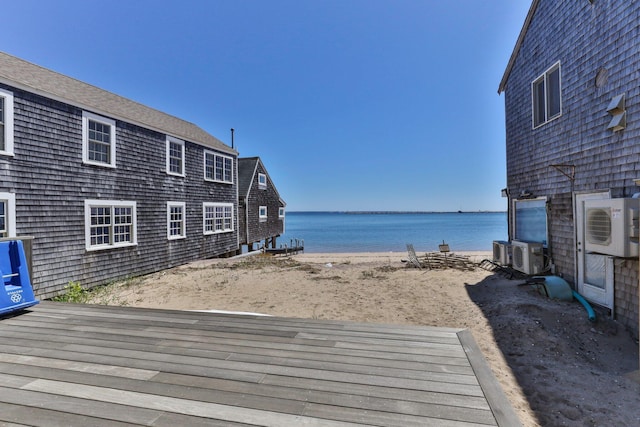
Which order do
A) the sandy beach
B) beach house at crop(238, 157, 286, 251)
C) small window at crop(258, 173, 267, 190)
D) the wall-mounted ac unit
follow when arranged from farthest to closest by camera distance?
1. small window at crop(258, 173, 267, 190)
2. beach house at crop(238, 157, 286, 251)
3. the wall-mounted ac unit
4. the sandy beach

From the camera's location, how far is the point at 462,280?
1059 centimetres

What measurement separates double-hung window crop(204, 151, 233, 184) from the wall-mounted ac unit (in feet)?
40.5

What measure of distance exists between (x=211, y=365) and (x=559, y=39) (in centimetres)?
985

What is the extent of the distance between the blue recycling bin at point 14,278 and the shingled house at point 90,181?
4.20 m

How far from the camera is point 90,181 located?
974 cm

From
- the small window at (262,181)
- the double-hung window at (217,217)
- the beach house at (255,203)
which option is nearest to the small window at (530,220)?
the double-hung window at (217,217)

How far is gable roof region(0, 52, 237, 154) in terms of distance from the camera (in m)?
8.22

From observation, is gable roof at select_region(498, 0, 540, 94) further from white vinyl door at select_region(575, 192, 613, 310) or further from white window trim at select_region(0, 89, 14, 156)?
white window trim at select_region(0, 89, 14, 156)

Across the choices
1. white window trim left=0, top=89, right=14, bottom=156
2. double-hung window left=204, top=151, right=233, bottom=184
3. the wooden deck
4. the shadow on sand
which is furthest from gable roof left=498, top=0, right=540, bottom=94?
white window trim left=0, top=89, right=14, bottom=156

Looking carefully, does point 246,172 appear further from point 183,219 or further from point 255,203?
point 183,219

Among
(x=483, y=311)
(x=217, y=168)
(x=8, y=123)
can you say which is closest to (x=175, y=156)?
(x=217, y=168)

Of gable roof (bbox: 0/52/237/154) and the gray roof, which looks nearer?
gable roof (bbox: 0/52/237/154)

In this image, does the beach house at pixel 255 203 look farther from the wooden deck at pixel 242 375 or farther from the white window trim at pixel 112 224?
the wooden deck at pixel 242 375

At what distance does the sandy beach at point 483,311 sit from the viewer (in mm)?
3908
